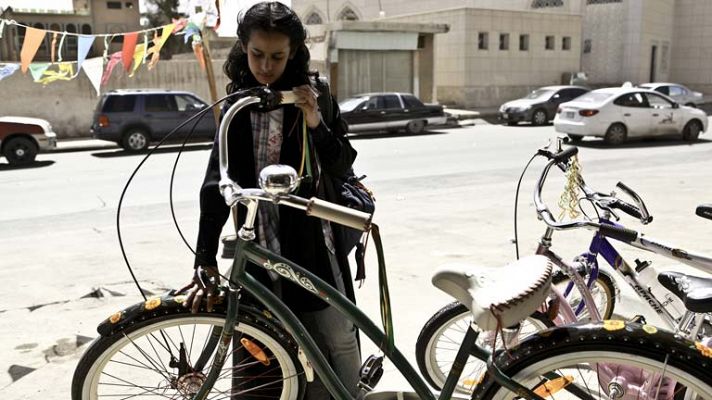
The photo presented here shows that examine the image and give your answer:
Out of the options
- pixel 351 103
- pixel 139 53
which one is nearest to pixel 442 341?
pixel 139 53

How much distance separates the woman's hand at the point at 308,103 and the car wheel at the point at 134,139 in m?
14.3

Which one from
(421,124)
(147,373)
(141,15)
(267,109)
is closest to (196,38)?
A: (147,373)

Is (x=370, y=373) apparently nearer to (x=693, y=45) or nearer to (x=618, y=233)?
(x=618, y=233)

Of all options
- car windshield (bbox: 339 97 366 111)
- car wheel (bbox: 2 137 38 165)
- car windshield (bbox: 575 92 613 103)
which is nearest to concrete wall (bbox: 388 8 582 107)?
car windshield (bbox: 339 97 366 111)

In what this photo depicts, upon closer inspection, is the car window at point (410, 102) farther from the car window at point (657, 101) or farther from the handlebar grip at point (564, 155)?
the handlebar grip at point (564, 155)

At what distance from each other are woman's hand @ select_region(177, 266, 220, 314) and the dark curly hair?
690 mm

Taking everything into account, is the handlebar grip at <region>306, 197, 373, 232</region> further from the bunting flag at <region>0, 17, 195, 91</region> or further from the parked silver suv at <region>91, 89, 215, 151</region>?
the parked silver suv at <region>91, 89, 215, 151</region>

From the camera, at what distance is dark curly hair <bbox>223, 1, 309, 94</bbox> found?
2174 millimetres

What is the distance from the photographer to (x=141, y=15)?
3800 cm

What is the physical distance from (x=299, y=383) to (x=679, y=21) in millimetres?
41761

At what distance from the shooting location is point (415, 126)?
19219 mm

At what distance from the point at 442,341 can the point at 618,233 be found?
1.03 metres

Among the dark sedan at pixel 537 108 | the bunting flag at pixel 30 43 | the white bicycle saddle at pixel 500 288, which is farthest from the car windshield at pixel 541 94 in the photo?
Answer: the white bicycle saddle at pixel 500 288

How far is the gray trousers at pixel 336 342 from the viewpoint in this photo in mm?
2430
